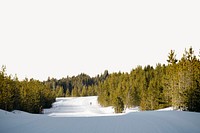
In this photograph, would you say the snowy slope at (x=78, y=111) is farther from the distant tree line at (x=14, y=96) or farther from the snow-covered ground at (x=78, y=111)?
the distant tree line at (x=14, y=96)

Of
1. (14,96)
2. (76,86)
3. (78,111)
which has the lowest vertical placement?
(78,111)

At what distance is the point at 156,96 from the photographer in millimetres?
42062

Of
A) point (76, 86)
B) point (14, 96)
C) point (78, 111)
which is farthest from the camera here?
point (76, 86)

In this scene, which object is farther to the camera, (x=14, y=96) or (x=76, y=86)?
(x=76, y=86)

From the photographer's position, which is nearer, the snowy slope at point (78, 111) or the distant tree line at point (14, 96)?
the distant tree line at point (14, 96)

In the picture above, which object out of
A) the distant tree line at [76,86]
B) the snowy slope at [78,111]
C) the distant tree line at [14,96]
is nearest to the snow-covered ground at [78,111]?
the snowy slope at [78,111]

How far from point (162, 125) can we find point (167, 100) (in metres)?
30.2

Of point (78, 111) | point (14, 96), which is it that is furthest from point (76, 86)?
point (14, 96)

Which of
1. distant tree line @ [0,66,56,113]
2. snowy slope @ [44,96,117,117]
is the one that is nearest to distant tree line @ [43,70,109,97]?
snowy slope @ [44,96,117,117]

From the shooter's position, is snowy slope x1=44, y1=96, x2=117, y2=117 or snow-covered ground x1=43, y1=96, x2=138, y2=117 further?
snowy slope x1=44, y1=96, x2=117, y2=117

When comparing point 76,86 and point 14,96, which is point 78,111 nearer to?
point 14,96

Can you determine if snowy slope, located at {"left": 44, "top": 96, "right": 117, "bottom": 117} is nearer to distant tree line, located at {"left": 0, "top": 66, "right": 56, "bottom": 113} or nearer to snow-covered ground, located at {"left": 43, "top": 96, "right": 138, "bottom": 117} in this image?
snow-covered ground, located at {"left": 43, "top": 96, "right": 138, "bottom": 117}

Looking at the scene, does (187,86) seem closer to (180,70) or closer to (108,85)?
(180,70)

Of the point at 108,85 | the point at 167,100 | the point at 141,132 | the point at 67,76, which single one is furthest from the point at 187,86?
the point at 67,76
